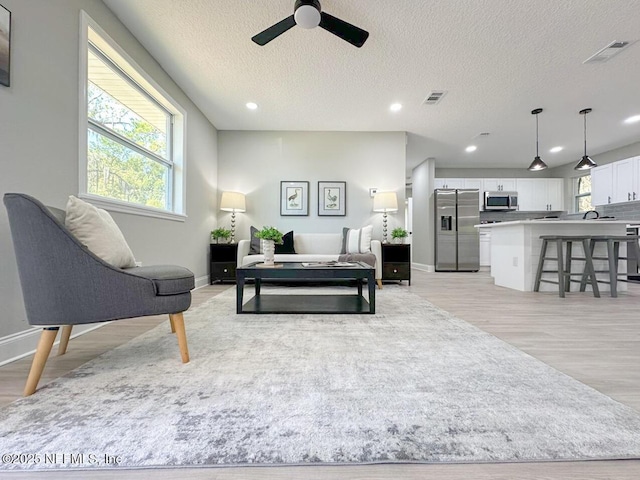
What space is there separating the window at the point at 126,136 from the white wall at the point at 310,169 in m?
1.37

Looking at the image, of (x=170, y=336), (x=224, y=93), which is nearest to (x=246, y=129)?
(x=224, y=93)

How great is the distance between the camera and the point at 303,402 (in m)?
1.15

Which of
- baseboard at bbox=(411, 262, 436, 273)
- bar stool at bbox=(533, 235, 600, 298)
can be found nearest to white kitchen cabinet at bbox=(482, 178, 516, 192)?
baseboard at bbox=(411, 262, 436, 273)

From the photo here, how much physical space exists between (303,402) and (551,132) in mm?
5968

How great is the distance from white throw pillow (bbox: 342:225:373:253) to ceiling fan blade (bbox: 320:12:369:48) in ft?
7.97

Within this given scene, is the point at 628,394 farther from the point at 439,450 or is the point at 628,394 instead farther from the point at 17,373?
the point at 17,373

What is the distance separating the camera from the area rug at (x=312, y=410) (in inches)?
34.8

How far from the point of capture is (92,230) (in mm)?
1552

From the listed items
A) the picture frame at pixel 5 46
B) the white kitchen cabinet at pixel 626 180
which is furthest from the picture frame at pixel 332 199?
the white kitchen cabinet at pixel 626 180

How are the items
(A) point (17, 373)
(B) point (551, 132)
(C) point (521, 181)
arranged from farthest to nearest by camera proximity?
(C) point (521, 181), (B) point (551, 132), (A) point (17, 373)

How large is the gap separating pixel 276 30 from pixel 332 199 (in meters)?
2.96

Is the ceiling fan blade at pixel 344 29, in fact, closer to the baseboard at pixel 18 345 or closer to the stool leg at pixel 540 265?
the baseboard at pixel 18 345

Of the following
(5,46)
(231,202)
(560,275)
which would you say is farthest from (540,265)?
(5,46)

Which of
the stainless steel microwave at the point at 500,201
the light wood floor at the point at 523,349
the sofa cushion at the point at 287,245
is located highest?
the stainless steel microwave at the point at 500,201
